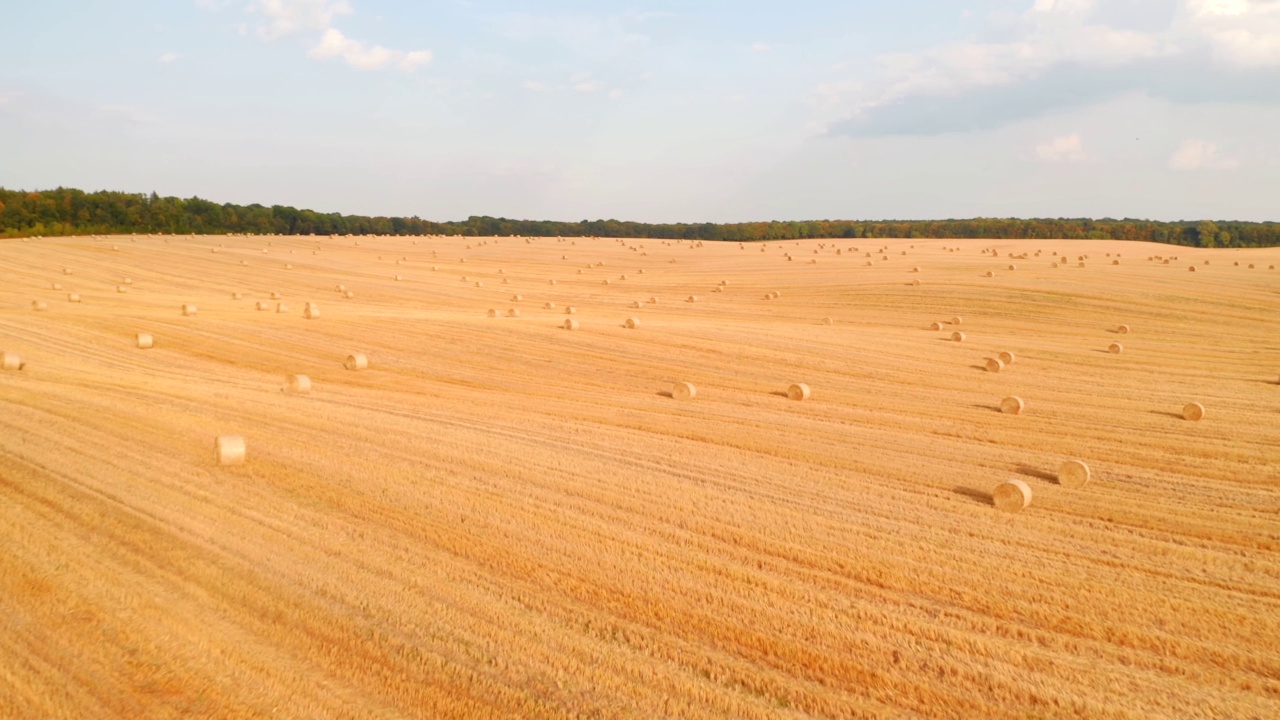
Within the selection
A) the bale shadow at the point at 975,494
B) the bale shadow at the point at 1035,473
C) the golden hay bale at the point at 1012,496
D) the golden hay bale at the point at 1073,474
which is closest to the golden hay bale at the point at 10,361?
the bale shadow at the point at 975,494

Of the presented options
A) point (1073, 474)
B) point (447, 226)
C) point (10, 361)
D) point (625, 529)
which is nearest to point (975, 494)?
point (1073, 474)

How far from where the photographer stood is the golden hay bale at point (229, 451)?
32.3 ft

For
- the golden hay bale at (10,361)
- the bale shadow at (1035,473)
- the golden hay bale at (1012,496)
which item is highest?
the golden hay bale at (10,361)

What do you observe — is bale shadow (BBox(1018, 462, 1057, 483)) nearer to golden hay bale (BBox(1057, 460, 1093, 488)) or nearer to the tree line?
golden hay bale (BBox(1057, 460, 1093, 488))

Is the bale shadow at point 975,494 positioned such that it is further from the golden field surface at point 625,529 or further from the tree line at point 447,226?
the tree line at point 447,226

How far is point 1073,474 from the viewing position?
10023mm

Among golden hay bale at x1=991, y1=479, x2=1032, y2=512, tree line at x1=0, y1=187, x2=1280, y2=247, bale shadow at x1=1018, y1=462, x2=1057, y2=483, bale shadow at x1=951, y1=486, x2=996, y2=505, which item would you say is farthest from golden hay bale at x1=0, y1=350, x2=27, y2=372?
tree line at x1=0, y1=187, x2=1280, y2=247

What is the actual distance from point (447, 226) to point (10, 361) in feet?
256

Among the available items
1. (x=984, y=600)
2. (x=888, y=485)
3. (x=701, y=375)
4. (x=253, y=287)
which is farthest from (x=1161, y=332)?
(x=253, y=287)

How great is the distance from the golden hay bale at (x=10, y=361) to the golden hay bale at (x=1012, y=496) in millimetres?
14551

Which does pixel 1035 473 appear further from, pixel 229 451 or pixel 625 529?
pixel 229 451

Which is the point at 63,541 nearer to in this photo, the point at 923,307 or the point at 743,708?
the point at 743,708

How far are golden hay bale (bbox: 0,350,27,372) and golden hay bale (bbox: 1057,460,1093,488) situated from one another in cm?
1527

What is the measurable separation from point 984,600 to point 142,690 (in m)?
5.90
